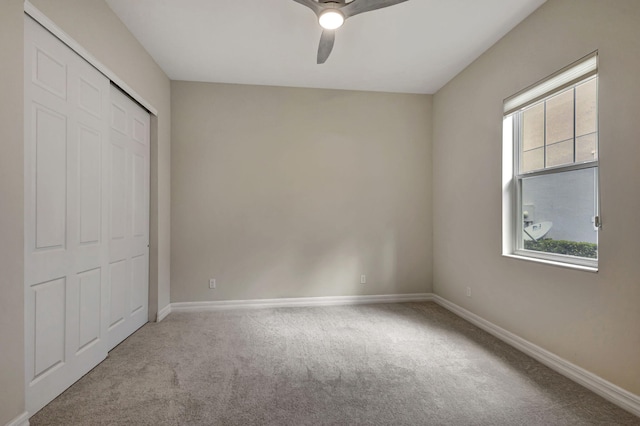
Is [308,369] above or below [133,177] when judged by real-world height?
below

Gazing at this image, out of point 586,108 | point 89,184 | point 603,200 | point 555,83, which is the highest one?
point 555,83

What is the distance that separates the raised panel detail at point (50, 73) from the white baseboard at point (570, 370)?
4.02 metres

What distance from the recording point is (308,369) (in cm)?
254

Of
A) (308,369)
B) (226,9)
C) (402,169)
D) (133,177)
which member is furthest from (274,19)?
(308,369)

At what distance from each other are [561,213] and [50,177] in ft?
12.2

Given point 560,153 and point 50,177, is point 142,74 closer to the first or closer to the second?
point 50,177

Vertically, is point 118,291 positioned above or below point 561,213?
below

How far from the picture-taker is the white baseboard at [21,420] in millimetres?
1703

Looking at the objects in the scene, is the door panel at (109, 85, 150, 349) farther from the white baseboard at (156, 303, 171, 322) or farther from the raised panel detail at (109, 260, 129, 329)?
the white baseboard at (156, 303, 171, 322)

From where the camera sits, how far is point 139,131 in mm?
3377

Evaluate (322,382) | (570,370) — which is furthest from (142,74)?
(570,370)

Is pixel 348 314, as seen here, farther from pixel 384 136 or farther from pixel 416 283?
pixel 384 136

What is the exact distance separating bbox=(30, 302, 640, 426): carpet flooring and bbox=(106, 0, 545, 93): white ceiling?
2.90 m

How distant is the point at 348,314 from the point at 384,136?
95.3 inches
